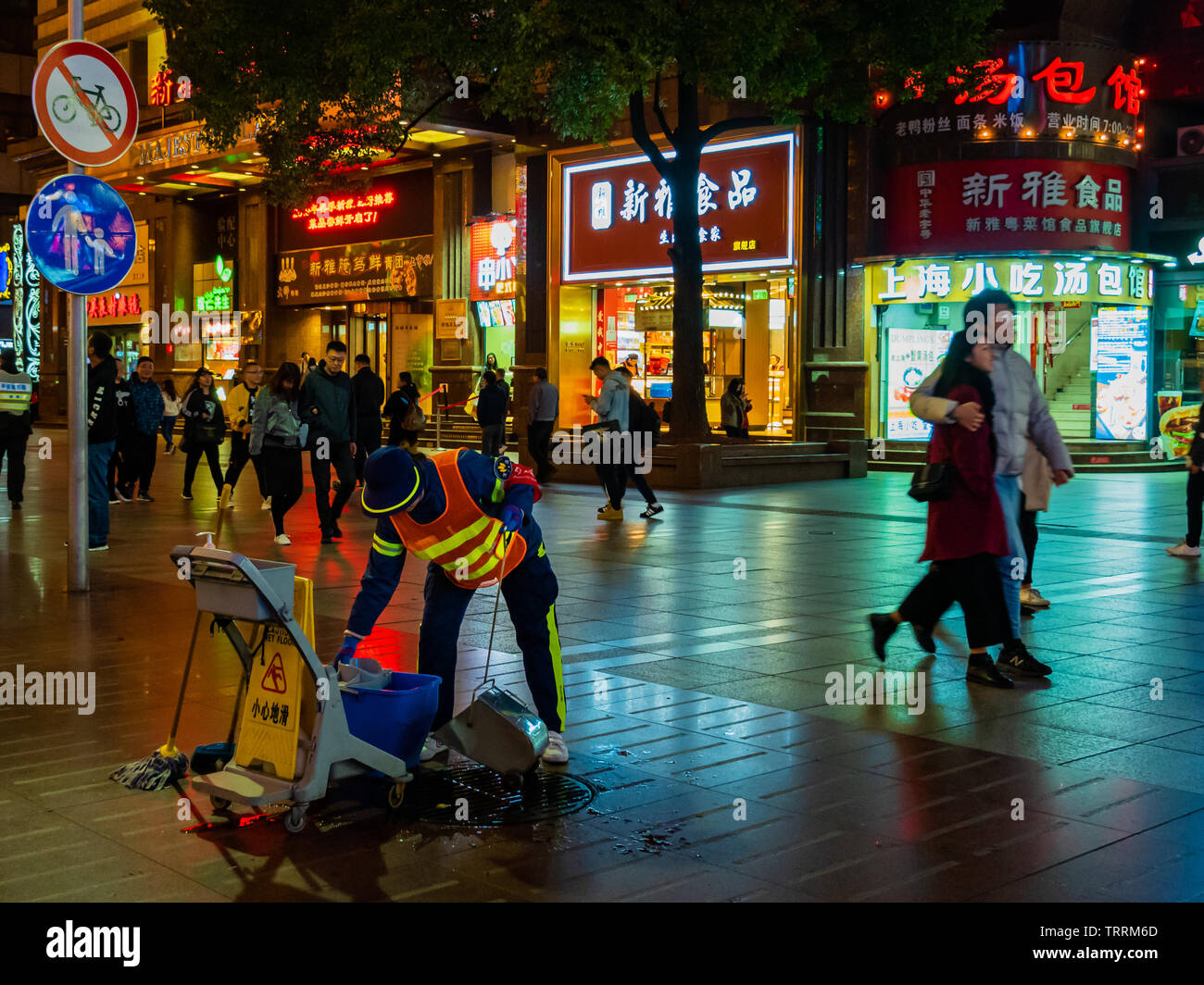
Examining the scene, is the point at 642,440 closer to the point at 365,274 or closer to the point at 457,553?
the point at 457,553

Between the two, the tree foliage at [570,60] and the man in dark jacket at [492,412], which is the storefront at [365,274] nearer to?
the man in dark jacket at [492,412]

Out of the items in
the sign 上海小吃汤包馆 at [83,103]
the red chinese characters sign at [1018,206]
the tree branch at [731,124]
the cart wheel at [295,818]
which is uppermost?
the tree branch at [731,124]

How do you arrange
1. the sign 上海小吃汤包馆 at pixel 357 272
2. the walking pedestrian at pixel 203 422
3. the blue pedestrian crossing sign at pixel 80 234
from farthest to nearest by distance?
the sign 上海小吃汤包馆 at pixel 357 272 → the walking pedestrian at pixel 203 422 → the blue pedestrian crossing sign at pixel 80 234

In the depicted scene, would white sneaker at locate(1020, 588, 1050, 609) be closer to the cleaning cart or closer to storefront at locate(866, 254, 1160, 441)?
the cleaning cart

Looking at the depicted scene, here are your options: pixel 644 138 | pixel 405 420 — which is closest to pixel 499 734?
pixel 405 420

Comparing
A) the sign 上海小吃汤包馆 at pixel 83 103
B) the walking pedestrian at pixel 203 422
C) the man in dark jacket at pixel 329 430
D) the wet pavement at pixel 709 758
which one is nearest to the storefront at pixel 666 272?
the walking pedestrian at pixel 203 422

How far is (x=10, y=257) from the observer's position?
149 ft

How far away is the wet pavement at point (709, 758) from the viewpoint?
13.1 ft

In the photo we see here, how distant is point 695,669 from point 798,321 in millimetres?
15991

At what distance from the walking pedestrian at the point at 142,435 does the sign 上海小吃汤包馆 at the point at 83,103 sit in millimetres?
6777

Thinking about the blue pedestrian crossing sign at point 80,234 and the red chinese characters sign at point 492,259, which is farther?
the red chinese characters sign at point 492,259

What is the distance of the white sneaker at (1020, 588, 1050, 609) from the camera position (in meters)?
8.45

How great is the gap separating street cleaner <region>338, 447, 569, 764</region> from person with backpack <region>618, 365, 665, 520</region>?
9.18 meters

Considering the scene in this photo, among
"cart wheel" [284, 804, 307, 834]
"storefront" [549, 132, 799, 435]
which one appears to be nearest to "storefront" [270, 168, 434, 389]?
"storefront" [549, 132, 799, 435]
